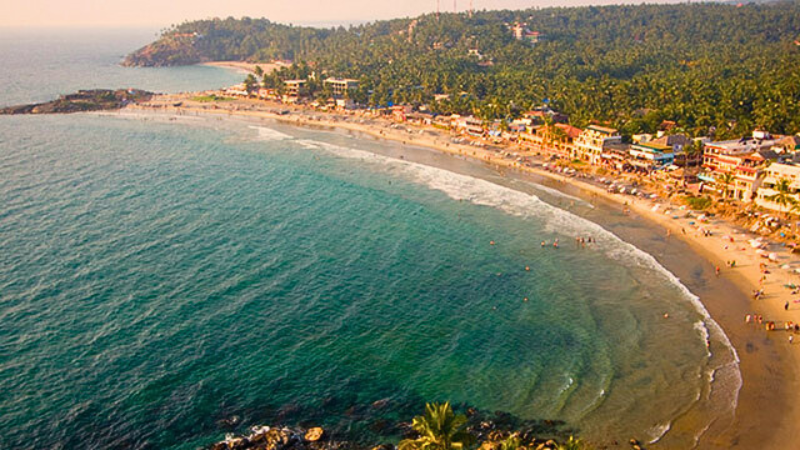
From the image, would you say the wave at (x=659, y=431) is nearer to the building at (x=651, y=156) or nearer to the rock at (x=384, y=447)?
the rock at (x=384, y=447)

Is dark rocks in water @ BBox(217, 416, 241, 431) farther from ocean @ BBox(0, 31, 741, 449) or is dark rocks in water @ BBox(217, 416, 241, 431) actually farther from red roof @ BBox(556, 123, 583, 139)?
red roof @ BBox(556, 123, 583, 139)

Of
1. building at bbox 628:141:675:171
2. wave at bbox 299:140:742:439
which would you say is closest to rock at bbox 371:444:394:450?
wave at bbox 299:140:742:439

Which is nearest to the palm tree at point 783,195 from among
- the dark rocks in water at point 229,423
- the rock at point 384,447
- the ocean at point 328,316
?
the ocean at point 328,316

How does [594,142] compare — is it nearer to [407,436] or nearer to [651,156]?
[651,156]

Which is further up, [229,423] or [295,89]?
[295,89]

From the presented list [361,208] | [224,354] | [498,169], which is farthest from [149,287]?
[498,169]

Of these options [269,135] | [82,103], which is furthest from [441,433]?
[82,103]
